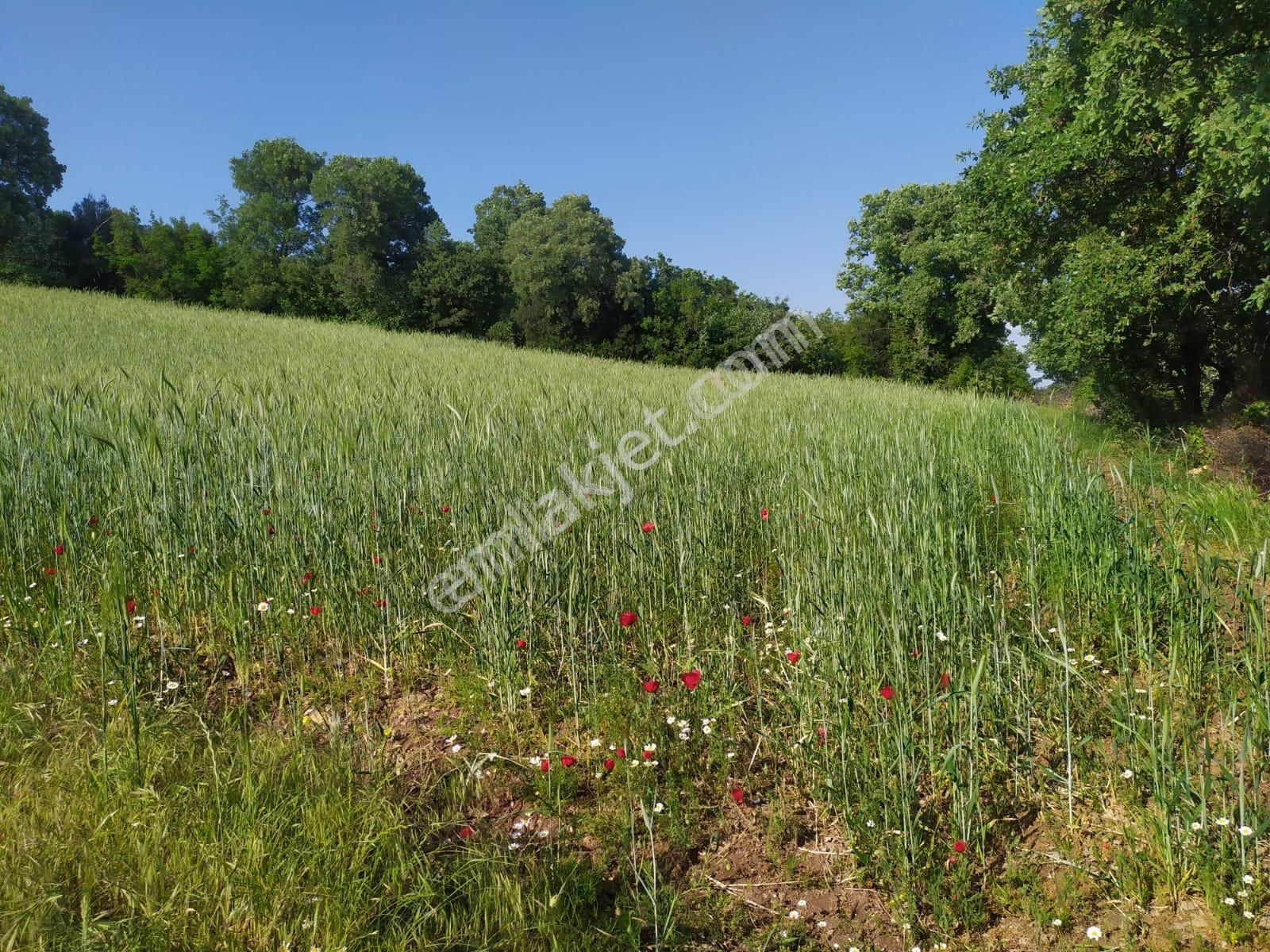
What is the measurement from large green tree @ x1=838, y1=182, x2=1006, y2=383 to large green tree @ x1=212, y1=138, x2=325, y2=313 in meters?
26.5

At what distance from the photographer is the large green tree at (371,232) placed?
109 ft

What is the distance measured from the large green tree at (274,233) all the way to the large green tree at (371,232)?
1536 mm

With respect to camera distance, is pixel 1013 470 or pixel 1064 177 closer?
pixel 1013 470

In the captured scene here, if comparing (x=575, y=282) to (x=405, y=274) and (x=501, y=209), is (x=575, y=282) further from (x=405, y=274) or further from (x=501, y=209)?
(x=501, y=209)

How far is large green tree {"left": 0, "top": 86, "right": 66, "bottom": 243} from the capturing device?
33094 millimetres

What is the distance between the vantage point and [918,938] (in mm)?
1840

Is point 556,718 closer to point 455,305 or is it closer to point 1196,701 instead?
point 1196,701

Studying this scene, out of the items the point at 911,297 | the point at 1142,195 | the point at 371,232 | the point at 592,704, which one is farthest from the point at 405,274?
the point at 592,704

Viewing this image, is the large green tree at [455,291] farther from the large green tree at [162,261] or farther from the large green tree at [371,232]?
the large green tree at [162,261]

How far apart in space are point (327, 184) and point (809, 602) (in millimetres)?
38630

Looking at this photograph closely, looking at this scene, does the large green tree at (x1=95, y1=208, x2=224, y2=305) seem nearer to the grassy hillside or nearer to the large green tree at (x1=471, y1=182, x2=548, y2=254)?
the large green tree at (x1=471, y1=182, x2=548, y2=254)

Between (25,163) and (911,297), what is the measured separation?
4316 centimetres

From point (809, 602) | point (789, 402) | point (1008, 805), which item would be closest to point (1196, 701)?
point (1008, 805)

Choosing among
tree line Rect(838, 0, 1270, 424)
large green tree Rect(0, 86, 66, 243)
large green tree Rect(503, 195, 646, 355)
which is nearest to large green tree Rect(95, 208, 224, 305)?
large green tree Rect(0, 86, 66, 243)
